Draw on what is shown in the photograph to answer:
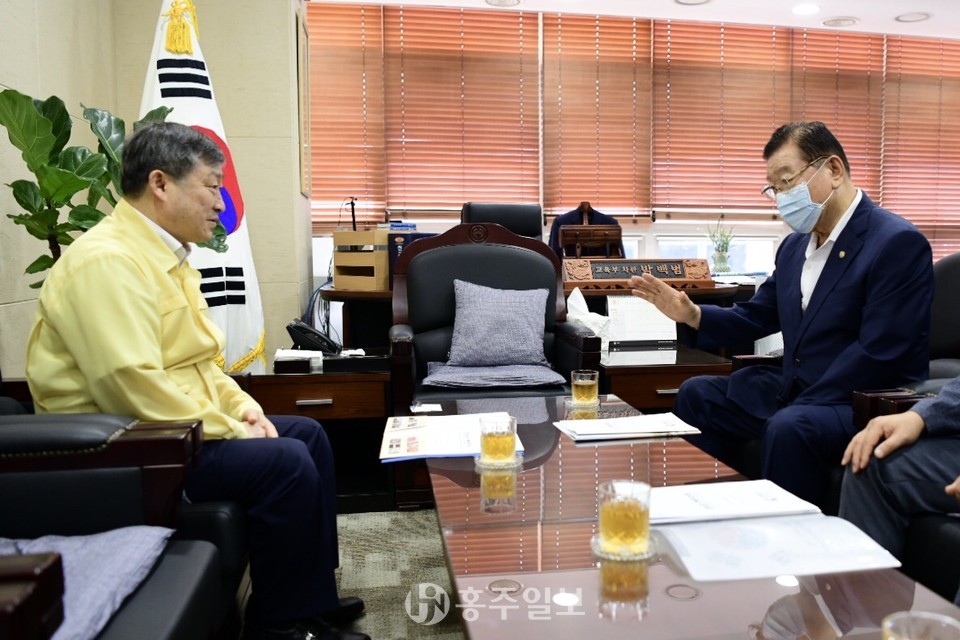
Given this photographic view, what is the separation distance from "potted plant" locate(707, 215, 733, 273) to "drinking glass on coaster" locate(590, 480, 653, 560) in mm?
4160

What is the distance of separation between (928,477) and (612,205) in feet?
13.5

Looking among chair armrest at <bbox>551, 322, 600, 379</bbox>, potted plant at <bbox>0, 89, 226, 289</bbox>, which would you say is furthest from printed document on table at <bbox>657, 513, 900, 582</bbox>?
potted plant at <bbox>0, 89, 226, 289</bbox>

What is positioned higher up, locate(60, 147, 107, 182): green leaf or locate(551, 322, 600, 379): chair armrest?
locate(60, 147, 107, 182): green leaf

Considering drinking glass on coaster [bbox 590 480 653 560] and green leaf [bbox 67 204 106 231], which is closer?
drinking glass on coaster [bbox 590 480 653 560]

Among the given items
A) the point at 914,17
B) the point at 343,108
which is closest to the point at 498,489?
the point at 343,108

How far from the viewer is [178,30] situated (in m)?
2.85

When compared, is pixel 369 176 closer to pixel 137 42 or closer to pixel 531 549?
pixel 137 42

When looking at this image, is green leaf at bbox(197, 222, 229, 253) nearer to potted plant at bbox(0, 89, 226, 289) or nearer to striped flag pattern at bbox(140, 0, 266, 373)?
striped flag pattern at bbox(140, 0, 266, 373)

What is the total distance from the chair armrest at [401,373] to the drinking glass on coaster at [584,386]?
739 millimetres

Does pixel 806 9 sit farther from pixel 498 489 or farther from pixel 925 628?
pixel 925 628

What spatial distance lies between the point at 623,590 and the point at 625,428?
2.53 ft

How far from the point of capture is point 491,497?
1.37 meters

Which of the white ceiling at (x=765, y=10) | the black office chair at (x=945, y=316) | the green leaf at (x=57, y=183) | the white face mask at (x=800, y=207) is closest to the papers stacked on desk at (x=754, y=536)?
the white face mask at (x=800, y=207)

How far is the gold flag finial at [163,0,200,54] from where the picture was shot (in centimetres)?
284
